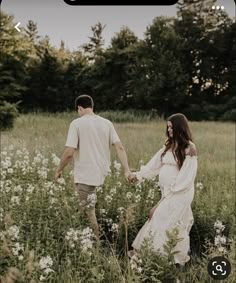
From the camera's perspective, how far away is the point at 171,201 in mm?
3955

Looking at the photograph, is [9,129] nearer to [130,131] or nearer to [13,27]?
[130,131]

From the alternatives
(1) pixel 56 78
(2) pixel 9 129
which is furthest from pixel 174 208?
(2) pixel 9 129

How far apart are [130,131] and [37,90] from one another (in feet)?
4.30

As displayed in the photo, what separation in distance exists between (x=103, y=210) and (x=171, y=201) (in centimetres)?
59

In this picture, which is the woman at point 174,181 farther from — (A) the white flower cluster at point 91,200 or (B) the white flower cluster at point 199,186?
(B) the white flower cluster at point 199,186

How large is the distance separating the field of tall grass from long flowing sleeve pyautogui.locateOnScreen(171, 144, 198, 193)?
1.10 ft

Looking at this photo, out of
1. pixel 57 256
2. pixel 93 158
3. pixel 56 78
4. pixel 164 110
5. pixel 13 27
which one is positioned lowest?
pixel 57 256

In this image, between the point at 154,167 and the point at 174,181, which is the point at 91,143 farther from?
the point at 174,181

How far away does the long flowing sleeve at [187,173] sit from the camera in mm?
3682

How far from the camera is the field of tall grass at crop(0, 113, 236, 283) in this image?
10.3ft

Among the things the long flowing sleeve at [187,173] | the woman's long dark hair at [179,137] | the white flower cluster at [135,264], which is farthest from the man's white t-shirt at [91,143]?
the white flower cluster at [135,264]

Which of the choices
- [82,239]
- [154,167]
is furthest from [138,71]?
[82,239]

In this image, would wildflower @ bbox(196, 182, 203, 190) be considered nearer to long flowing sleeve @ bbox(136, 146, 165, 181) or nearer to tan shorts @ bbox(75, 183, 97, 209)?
long flowing sleeve @ bbox(136, 146, 165, 181)

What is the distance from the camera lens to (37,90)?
10.8 ft
